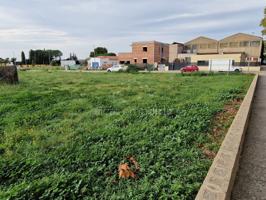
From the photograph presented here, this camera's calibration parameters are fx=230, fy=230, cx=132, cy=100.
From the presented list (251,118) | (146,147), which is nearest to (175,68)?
(251,118)

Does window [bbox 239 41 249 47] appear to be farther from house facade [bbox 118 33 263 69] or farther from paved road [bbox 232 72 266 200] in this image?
paved road [bbox 232 72 266 200]

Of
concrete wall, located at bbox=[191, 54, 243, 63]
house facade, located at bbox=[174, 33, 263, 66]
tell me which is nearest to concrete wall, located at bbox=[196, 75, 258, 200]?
concrete wall, located at bbox=[191, 54, 243, 63]

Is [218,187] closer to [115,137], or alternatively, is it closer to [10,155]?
[115,137]

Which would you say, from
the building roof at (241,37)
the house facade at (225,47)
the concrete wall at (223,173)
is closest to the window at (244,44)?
the house facade at (225,47)

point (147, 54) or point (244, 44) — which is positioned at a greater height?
point (244, 44)

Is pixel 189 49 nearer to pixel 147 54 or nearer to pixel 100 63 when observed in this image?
pixel 147 54

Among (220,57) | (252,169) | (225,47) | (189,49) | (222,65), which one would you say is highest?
(225,47)

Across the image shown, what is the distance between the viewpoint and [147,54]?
60.8m

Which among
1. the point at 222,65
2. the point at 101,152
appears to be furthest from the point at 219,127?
the point at 222,65

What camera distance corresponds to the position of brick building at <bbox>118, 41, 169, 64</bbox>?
6003 cm

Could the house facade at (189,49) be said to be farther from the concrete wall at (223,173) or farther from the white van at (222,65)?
the concrete wall at (223,173)

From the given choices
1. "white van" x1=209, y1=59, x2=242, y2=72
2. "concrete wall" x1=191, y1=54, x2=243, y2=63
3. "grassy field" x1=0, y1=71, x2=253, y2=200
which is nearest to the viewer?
"grassy field" x1=0, y1=71, x2=253, y2=200

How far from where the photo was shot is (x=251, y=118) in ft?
20.0

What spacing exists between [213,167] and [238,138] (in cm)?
123
